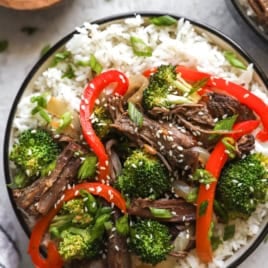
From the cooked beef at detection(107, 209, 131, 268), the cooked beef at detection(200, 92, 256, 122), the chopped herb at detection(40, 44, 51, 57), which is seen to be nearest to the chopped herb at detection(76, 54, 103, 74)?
the chopped herb at detection(40, 44, 51, 57)

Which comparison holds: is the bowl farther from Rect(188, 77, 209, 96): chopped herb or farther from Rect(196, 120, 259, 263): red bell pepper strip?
Rect(196, 120, 259, 263): red bell pepper strip

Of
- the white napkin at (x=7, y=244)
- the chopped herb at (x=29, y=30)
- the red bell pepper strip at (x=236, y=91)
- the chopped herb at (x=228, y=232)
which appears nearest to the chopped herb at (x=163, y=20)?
the red bell pepper strip at (x=236, y=91)

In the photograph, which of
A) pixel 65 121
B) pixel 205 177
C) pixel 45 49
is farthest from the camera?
pixel 45 49

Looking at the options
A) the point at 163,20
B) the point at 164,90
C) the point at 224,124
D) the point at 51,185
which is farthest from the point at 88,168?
the point at 163,20

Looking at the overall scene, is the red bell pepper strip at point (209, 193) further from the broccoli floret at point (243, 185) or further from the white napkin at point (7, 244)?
the white napkin at point (7, 244)

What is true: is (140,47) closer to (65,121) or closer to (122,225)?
(65,121)
